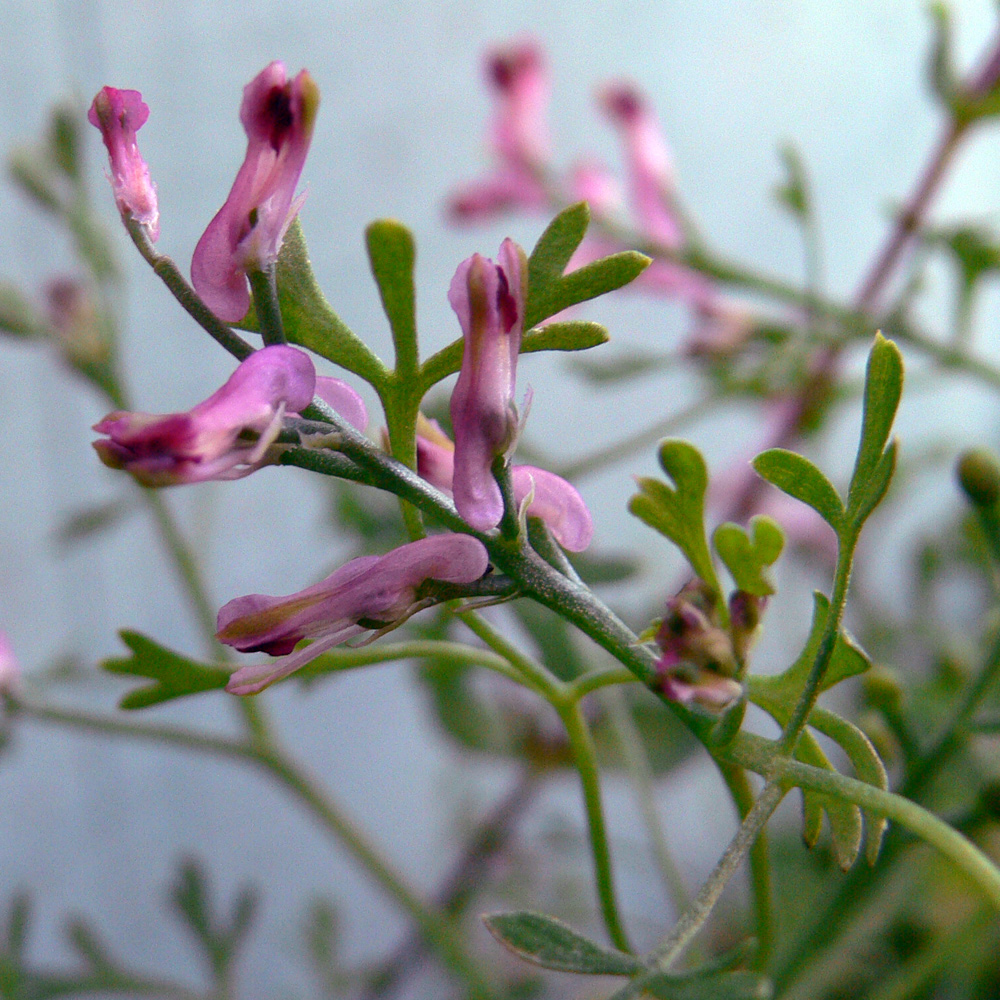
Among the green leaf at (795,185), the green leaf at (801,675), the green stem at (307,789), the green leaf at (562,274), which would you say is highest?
the green leaf at (795,185)

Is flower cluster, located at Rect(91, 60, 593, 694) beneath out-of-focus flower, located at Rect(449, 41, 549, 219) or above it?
beneath

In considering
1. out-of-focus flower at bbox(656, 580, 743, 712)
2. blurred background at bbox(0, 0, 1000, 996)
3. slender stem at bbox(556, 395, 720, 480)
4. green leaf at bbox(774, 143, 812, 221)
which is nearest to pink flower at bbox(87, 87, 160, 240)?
out-of-focus flower at bbox(656, 580, 743, 712)

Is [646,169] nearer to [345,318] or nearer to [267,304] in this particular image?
[345,318]

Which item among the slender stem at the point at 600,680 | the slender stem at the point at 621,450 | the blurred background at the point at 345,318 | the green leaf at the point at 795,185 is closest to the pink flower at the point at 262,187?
the slender stem at the point at 600,680

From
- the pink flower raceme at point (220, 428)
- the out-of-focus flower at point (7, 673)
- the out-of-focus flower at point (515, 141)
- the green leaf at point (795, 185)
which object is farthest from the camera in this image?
the out-of-focus flower at point (515, 141)

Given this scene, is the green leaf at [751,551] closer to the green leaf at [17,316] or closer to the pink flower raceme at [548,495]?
the pink flower raceme at [548,495]

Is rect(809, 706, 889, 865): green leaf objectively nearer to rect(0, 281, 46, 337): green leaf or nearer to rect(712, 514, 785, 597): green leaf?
rect(712, 514, 785, 597): green leaf

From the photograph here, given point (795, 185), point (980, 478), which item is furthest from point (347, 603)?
point (795, 185)
